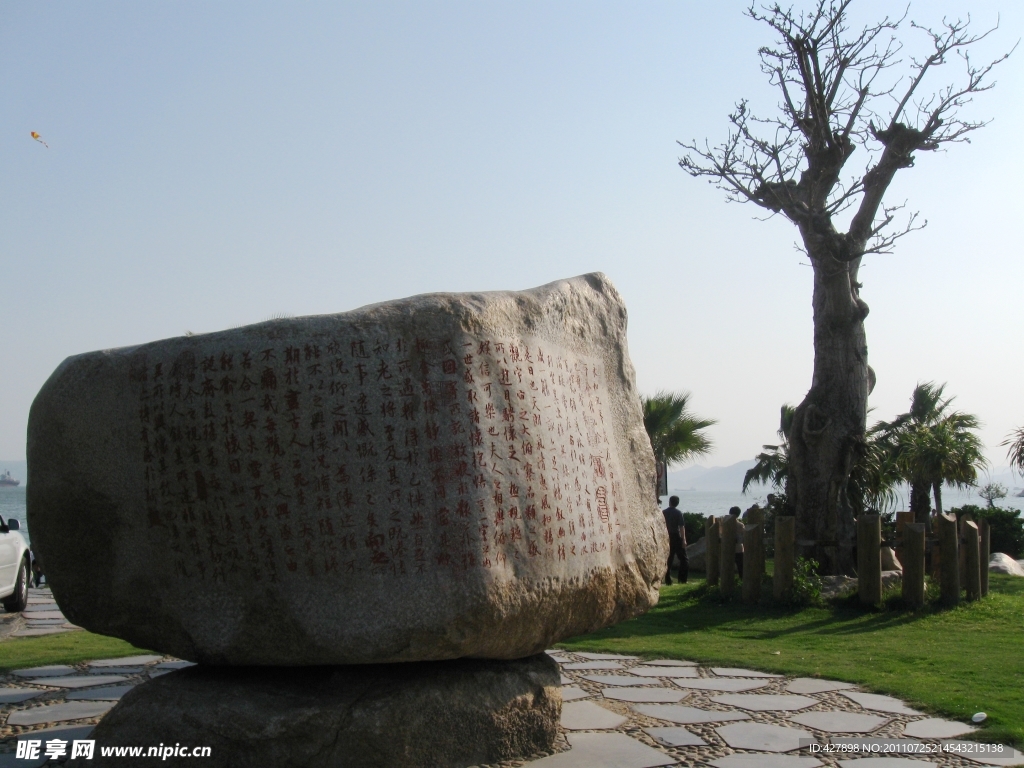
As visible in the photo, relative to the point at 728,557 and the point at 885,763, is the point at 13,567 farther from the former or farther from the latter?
the point at 885,763

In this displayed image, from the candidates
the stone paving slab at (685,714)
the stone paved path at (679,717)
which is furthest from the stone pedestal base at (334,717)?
the stone paving slab at (685,714)

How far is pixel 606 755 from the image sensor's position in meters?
4.84

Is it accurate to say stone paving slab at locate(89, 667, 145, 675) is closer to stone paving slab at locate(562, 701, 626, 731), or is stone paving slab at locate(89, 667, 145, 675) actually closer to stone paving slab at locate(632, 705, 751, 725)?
stone paving slab at locate(562, 701, 626, 731)

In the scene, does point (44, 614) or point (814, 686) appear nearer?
point (814, 686)

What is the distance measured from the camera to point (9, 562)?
36.6 feet

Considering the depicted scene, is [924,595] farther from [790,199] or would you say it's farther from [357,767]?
[357,767]

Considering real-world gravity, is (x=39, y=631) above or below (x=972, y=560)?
below

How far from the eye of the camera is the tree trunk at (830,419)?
496 inches

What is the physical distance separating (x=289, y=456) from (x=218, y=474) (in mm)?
376

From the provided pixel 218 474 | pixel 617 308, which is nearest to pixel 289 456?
pixel 218 474

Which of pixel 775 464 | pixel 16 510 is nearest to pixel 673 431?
pixel 775 464

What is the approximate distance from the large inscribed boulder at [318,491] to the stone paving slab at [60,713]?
1179mm

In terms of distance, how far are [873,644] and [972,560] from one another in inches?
118

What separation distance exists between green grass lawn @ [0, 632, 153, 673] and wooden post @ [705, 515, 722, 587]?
22.2ft
